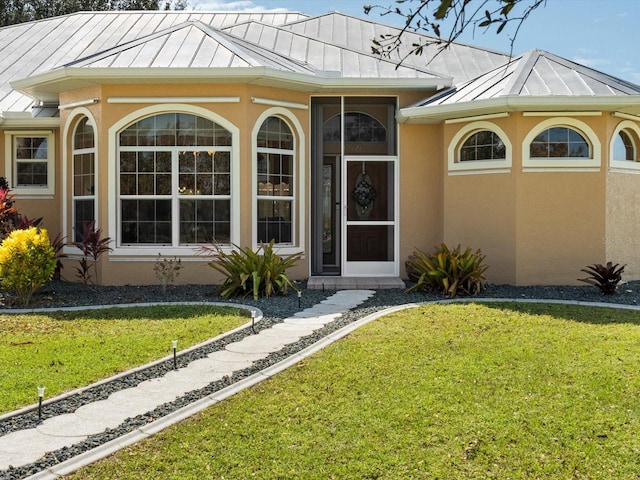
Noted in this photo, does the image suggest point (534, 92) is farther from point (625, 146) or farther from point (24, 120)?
point (24, 120)

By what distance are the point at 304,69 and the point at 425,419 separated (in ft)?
28.3

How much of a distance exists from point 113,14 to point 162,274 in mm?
10942

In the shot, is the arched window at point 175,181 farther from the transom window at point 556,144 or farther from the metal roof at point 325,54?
the transom window at point 556,144

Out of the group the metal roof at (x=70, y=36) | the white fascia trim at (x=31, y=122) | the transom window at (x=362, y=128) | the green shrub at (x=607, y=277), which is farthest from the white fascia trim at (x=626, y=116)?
the metal roof at (x=70, y=36)

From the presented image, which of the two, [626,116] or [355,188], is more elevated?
[626,116]

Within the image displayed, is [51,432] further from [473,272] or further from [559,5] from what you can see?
[473,272]

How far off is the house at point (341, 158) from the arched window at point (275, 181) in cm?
3

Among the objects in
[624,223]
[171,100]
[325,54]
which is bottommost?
[624,223]

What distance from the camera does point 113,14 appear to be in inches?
738

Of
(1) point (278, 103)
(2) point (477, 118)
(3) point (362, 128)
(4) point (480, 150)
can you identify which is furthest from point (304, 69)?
(4) point (480, 150)

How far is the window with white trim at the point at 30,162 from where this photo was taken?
13.2 meters

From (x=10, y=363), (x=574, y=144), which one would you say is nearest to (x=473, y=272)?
(x=574, y=144)

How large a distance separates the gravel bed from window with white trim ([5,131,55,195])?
255 centimetres

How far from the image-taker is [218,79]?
36.3ft
